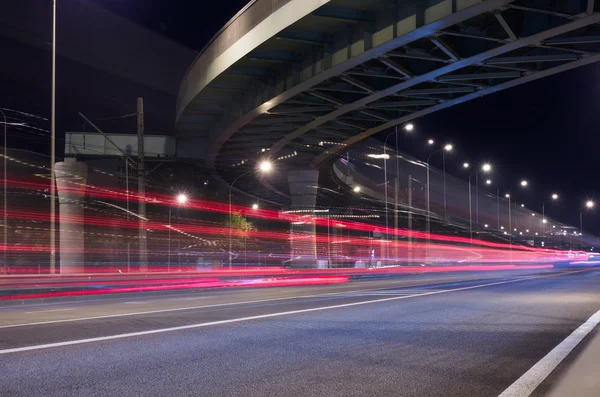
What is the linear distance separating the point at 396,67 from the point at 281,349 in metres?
15.6

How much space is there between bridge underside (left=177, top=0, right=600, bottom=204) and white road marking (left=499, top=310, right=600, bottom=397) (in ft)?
31.8

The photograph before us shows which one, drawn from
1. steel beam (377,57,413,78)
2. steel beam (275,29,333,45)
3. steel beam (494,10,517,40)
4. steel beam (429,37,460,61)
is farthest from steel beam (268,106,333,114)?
steel beam (494,10,517,40)

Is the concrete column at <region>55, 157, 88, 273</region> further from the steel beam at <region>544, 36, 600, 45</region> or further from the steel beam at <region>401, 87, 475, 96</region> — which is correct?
the steel beam at <region>544, 36, 600, 45</region>

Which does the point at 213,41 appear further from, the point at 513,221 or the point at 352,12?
the point at 513,221

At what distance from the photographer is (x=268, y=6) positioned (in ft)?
68.7

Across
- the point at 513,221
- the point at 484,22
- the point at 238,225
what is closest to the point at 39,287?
the point at 484,22

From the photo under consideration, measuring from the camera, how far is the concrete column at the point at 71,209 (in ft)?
118

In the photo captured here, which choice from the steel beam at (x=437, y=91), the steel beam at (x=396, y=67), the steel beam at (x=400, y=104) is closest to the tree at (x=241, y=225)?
the steel beam at (x=400, y=104)

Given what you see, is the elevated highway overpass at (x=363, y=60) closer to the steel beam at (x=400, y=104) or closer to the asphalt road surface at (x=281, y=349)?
the steel beam at (x=400, y=104)

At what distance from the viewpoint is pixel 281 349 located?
8.59 meters

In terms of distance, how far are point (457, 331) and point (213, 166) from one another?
3520 cm

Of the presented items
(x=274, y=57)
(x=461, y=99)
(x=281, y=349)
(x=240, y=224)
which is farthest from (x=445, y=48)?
(x=240, y=224)

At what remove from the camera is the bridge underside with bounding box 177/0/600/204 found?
722 inches

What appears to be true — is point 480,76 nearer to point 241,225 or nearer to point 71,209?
point 71,209
